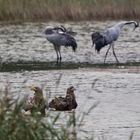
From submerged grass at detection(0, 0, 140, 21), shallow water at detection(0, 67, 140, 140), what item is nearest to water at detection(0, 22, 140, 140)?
shallow water at detection(0, 67, 140, 140)

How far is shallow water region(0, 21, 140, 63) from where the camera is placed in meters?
19.0

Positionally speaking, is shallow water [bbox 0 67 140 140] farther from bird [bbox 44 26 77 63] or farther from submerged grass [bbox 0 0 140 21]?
submerged grass [bbox 0 0 140 21]

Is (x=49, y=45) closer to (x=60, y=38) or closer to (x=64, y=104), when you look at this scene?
(x=60, y=38)

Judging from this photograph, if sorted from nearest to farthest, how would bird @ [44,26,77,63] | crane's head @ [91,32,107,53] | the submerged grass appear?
bird @ [44,26,77,63] → crane's head @ [91,32,107,53] → the submerged grass

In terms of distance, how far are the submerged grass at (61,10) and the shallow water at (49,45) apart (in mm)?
258

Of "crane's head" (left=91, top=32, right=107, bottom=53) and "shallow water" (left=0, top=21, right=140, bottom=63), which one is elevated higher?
"crane's head" (left=91, top=32, right=107, bottom=53)

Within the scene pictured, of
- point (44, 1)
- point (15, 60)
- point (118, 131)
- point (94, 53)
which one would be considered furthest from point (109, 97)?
point (44, 1)

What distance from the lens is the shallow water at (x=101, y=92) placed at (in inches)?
384

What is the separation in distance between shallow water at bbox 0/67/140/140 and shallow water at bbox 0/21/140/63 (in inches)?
104

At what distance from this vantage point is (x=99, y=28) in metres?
25.9

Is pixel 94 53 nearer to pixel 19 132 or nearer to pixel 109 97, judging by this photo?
pixel 109 97

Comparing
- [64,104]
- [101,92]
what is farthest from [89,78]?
[64,104]

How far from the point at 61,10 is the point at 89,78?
12124 millimetres

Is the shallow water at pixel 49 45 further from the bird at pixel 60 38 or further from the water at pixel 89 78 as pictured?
the bird at pixel 60 38
